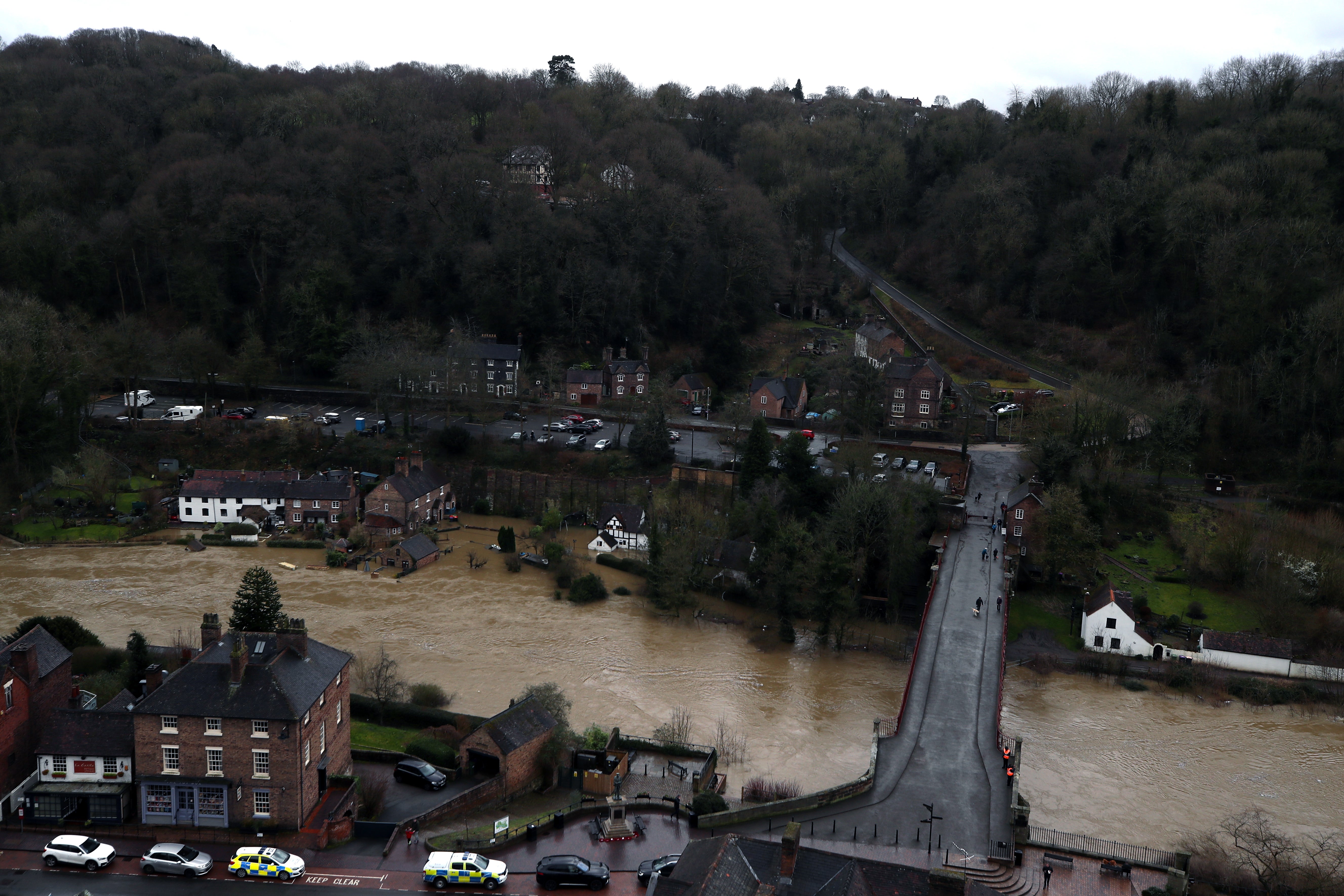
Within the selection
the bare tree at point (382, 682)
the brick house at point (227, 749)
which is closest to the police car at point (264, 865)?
the brick house at point (227, 749)

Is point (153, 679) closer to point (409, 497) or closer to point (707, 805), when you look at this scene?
point (707, 805)

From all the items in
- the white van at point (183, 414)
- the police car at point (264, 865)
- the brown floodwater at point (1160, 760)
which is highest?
the white van at point (183, 414)

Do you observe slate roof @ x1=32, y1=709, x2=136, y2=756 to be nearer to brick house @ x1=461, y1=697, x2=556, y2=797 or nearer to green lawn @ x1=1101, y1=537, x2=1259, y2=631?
brick house @ x1=461, y1=697, x2=556, y2=797

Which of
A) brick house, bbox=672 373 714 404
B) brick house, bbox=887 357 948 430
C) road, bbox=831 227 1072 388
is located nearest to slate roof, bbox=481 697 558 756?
brick house, bbox=887 357 948 430

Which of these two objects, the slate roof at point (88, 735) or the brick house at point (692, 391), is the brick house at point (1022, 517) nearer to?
the brick house at point (692, 391)

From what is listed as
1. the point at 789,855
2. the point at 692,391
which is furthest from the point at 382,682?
the point at 692,391

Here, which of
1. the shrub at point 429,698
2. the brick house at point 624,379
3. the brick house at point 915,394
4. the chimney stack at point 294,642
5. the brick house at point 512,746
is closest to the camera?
the chimney stack at point 294,642

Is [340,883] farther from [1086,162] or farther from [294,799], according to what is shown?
[1086,162]

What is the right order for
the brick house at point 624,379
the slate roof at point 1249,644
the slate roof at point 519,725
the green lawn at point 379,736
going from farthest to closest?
Result: the brick house at point 624,379 < the slate roof at point 1249,644 < the green lawn at point 379,736 < the slate roof at point 519,725
